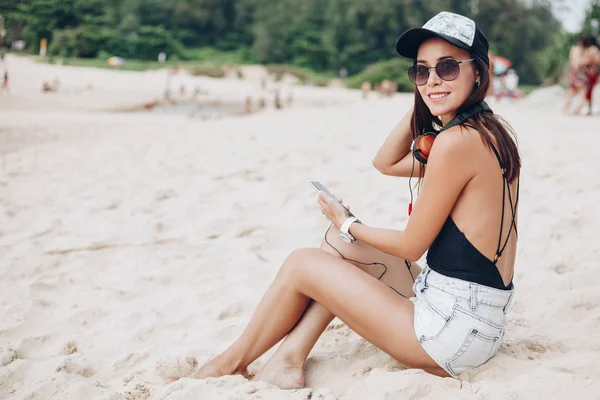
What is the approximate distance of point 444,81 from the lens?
6.50 feet

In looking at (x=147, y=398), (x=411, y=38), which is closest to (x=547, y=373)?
(x=411, y=38)

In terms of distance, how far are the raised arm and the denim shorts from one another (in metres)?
0.67

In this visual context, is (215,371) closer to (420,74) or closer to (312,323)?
(312,323)

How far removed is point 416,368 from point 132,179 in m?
4.13

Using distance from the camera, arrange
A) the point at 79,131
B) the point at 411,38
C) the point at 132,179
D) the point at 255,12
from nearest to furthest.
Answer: the point at 411,38
the point at 132,179
the point at 79,131
the point at 255,12

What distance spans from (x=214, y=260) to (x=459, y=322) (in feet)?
6.47

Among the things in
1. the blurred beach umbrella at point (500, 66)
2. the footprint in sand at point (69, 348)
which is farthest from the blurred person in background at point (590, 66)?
the footprint in sand at point (69, 348)

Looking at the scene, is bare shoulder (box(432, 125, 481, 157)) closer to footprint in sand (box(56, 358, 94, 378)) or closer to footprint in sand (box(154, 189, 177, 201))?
footprint in sand (box(56, 358, 94, 378))

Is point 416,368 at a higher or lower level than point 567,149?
lower

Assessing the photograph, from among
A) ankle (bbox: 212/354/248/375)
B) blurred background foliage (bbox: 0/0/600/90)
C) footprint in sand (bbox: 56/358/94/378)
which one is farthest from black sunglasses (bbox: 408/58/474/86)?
blurred background foliage (bbox: 0/0/600/90)

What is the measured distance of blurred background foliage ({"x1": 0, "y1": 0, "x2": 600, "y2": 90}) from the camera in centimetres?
3362

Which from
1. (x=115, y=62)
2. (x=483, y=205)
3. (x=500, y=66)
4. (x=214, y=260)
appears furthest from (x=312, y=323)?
(x=115, y=62)

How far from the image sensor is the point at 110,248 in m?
3.89

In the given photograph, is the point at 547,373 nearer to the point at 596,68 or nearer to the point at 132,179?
the point at 132,179
